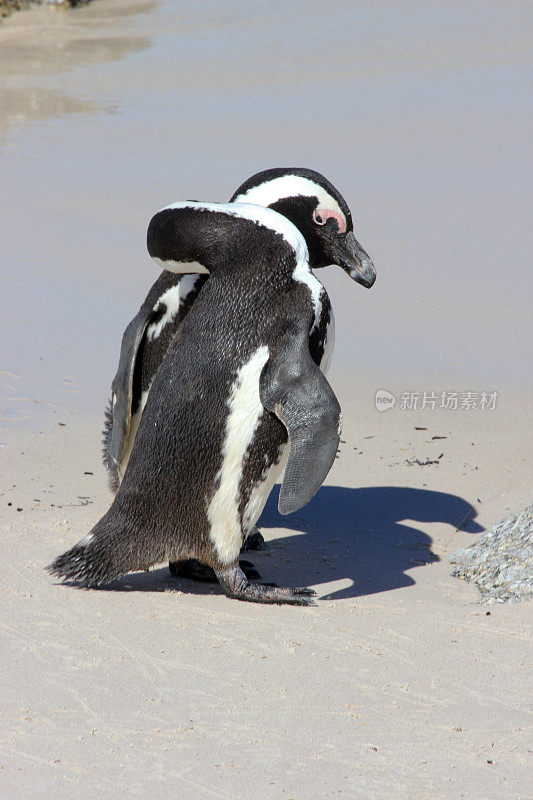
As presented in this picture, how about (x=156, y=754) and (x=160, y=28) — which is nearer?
(x=156, y=754)

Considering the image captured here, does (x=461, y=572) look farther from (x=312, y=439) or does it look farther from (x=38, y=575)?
(x=38, y=575)

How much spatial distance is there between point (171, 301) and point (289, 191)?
55cm

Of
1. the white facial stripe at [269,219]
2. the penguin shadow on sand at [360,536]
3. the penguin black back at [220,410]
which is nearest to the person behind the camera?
the penguin black back at [220,410]

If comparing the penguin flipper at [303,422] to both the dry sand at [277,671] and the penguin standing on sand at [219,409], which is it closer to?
the penguin standing on sand at [219,409]

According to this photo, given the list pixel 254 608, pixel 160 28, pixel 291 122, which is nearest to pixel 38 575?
pixel 254 608

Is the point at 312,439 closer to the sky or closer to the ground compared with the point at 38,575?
closer to the sky

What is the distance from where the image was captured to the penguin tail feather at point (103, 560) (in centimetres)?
346

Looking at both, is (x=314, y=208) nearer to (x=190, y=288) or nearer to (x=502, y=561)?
(x=190, y=288)

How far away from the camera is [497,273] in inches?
285

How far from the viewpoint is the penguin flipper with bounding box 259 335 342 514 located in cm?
326

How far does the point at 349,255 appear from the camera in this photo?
3.81 meters

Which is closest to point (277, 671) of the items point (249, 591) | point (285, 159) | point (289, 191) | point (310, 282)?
point (249, 591)

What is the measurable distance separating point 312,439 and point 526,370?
2.96 meters

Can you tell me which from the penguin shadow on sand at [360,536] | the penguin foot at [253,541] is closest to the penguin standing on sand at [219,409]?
the penguin shadow on sand at [360,536]
